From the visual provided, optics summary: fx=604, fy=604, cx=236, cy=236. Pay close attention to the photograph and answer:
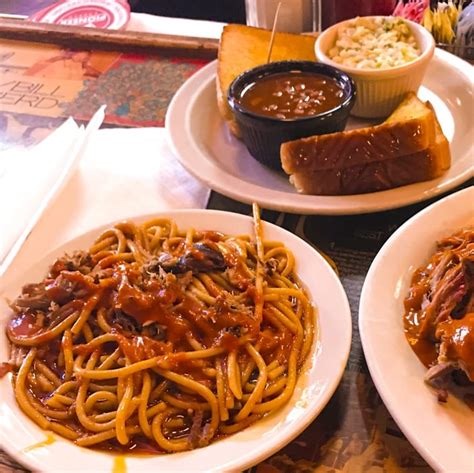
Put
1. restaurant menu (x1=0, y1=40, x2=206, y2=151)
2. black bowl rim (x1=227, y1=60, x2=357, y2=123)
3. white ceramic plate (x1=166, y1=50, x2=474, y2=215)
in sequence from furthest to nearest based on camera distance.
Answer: restaurant menu (x1=0, y1=40, x2=206, y2=151)
black bowl rim (x1=227, y1=60, x2=357, y2=123)
white ceramic plate (x1=166, y1=50, x2=474, y2=215)

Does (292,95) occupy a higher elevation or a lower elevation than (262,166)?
higher

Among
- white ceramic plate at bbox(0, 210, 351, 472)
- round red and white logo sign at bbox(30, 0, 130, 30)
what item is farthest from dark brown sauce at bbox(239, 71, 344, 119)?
round red and white logo sign at bbox(30, 0, 130, 30)

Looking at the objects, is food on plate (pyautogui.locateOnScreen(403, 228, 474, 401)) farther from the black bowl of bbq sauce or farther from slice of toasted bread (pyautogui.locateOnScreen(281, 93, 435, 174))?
the black bowl of bbq sauce

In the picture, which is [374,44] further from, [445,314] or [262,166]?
[445,314]

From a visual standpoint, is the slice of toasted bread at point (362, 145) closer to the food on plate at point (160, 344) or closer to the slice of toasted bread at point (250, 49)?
the food on plate at point (160, 344)

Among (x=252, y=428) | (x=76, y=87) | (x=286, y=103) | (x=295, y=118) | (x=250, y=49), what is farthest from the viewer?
(x=76, y=87)

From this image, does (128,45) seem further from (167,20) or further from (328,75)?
(328,75)

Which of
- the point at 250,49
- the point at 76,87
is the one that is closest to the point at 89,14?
the point at 76,87
